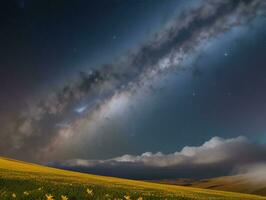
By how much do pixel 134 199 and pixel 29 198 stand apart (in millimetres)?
5832

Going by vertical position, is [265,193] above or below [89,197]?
above

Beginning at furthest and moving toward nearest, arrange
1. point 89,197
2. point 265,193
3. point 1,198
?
1. point 265,193
2. point 89,197
3. point 1,198

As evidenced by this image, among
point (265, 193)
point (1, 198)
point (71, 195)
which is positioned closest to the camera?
point (1, 198)

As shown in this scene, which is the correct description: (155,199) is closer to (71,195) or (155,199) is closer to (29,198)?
(71,195)

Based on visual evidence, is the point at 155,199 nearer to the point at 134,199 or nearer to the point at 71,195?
the point at 134,199

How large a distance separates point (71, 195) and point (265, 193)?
647ft

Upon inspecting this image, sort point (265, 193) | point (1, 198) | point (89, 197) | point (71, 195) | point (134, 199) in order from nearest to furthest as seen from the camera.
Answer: point (1, 198)
point (89, 197)
point (71, 195)
point (134, 199)
point (265, 193)

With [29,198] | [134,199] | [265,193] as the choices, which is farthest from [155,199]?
[265,193]

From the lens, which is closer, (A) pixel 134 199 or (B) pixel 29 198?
(B) pixel 29 198

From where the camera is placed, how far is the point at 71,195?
13.6 m

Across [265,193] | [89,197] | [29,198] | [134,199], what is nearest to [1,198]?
[29,198]

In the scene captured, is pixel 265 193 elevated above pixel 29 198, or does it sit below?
above

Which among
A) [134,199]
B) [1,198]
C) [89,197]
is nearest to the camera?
[1,198]

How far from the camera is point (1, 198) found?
37.2 feet
